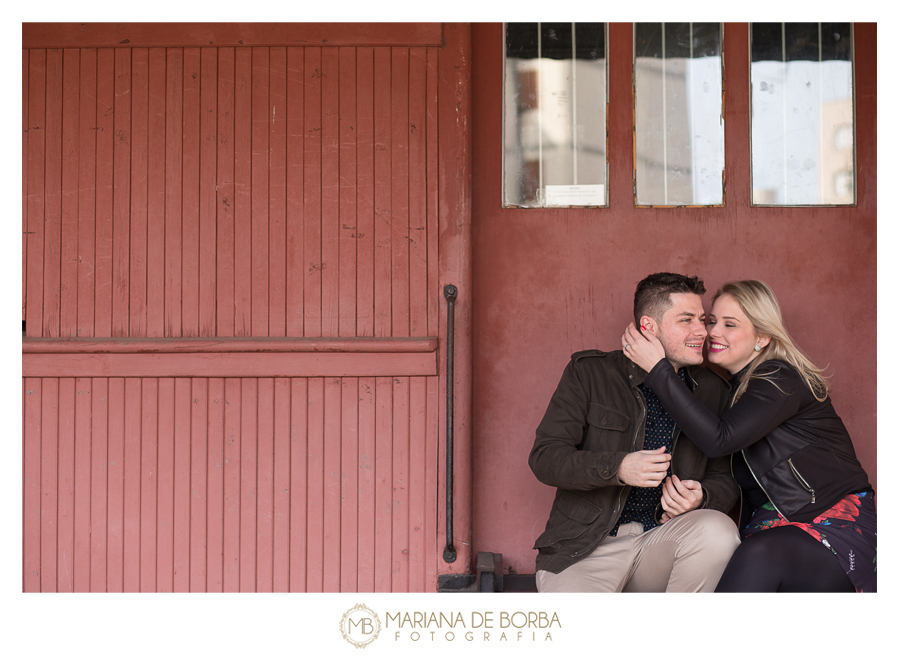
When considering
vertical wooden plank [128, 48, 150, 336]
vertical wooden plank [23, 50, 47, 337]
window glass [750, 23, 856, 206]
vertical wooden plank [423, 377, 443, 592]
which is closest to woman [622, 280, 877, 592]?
window glass [750, 23, 856, 206]

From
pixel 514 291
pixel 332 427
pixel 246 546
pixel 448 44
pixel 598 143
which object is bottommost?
pixel 246 546

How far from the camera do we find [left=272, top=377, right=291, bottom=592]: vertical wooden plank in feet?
7.86

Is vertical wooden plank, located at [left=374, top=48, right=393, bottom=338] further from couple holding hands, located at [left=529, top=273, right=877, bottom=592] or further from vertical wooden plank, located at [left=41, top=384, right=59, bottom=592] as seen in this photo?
vertical wooden plank, located at [left=41, top=384, right=59, bottom=592]

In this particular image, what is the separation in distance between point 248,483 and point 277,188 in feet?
3.50

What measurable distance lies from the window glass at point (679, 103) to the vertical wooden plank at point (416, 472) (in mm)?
1208

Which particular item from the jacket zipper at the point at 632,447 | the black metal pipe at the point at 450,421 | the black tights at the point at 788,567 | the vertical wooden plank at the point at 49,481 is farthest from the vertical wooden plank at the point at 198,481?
the black tights at the point at 788,567

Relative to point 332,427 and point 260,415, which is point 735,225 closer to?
point 332,427

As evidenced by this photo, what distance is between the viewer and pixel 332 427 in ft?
7.86

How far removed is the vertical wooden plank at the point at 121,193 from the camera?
2408 millimetres
